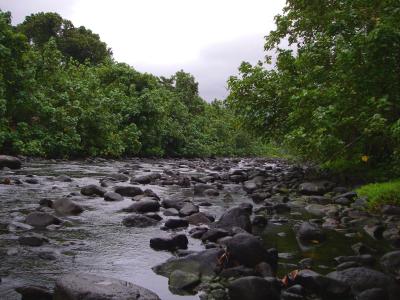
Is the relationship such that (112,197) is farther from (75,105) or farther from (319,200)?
(75,105)

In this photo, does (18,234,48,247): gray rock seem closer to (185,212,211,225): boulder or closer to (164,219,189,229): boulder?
(164,219,189,229): boulder

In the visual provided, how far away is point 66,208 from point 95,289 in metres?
4.40

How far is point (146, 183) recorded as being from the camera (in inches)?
553

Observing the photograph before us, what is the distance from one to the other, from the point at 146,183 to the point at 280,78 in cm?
684

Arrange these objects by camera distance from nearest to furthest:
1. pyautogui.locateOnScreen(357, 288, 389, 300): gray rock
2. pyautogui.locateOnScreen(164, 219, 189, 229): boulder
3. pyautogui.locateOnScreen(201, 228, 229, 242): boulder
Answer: pyautogui.locateOnScreen(357, 288, 389, 300): gray rock → pyautogui.locateOnScreen(201, 228, 229, 242): boulder → pyautogui.locateOnScreen(164, 219, 189, 229): boulder

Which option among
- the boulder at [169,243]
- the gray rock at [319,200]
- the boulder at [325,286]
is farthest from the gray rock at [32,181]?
the boulder at [325,286]

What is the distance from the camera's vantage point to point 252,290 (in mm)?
4117

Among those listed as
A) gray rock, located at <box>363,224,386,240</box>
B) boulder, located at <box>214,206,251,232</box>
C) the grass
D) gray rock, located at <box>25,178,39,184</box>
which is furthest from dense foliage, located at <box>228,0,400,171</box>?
gray rock, located at <box>25,178,39,184</box>

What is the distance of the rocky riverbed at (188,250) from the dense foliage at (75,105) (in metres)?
10.7

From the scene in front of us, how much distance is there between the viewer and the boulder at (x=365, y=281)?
4.43 m

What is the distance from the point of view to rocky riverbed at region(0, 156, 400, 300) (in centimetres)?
426

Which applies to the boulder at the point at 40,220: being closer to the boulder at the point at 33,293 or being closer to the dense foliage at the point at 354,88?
the boulder at the point at 33,293

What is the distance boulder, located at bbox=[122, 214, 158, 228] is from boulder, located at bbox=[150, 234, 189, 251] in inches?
56.8

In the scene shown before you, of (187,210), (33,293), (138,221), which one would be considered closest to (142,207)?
(187,210)
